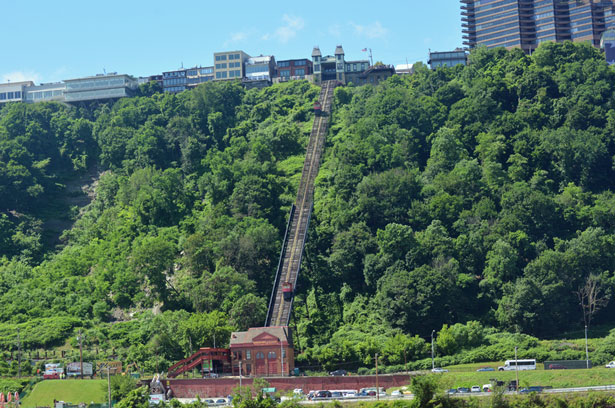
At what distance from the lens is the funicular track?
10744 cm

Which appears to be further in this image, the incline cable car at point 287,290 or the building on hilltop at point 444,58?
the building on hilltop at point 444,58

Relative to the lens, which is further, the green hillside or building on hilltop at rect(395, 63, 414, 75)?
building on hilltop at rect(395, 63, 414, 75)

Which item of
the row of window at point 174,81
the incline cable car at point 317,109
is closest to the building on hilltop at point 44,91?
the row of window at point 174,81

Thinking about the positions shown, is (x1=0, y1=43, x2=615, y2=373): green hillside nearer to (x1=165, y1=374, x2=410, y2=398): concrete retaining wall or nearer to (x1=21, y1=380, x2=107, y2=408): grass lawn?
(x1=165, y1=374, x2=410, y2=398): concrete retaining wall

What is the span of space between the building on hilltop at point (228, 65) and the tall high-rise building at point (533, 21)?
47296 mm

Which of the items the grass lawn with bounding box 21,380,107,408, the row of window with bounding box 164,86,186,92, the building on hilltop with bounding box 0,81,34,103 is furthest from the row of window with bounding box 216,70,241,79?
the grass lawn with bounding box 21,380,107,408

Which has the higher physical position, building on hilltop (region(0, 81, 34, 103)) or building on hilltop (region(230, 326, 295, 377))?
building on hilltop (region(0, 81, 34, 103))

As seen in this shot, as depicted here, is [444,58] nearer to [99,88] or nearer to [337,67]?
[337,67]

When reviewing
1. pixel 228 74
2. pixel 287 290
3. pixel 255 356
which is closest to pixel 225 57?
pixel 228 74

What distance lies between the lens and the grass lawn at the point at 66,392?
299ft

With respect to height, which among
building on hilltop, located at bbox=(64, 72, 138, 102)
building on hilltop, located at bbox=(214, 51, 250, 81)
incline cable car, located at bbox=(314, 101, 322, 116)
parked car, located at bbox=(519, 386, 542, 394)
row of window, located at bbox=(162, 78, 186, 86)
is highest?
building on hilltop, located at bbox=(214, 51, 250, 81)

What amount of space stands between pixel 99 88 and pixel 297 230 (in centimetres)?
6570

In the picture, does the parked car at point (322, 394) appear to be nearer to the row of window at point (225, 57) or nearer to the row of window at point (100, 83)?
the row of window at point (100, 83)

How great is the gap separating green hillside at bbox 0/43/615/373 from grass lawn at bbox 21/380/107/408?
810cm
